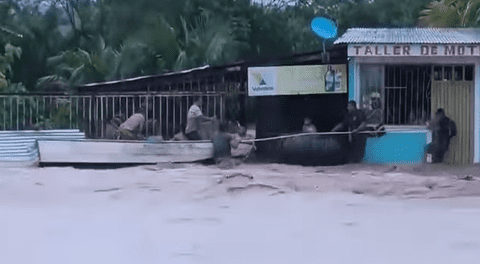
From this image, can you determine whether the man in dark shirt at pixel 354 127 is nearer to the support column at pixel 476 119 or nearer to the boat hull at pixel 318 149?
the boat hull at pixel 318 149

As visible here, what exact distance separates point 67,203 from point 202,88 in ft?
19.8

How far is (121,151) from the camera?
14.8 m

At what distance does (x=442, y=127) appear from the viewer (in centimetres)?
1538

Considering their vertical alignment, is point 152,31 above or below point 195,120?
above

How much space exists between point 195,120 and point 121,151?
69.8 inches

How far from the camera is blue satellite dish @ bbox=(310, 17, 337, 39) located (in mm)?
15758

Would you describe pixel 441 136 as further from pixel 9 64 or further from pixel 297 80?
pixel 9 64

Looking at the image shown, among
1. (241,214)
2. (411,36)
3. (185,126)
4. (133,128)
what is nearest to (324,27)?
(411,36)

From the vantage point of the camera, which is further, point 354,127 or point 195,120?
point 195,120

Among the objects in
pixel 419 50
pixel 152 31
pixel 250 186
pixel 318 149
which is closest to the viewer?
pixel 250 186

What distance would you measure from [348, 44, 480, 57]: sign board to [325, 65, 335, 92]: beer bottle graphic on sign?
3.26ft

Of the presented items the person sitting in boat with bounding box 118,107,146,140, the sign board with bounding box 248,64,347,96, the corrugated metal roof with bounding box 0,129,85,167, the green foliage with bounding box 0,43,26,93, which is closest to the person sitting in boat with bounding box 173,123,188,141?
the person sitting in boat with bounding box 118,107,146,140

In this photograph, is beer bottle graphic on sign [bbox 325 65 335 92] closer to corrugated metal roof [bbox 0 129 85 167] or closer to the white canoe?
the white canoe

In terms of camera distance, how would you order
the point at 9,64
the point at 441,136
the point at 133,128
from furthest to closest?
the point at 9,64
the point at 133,128
the point at 441,136
